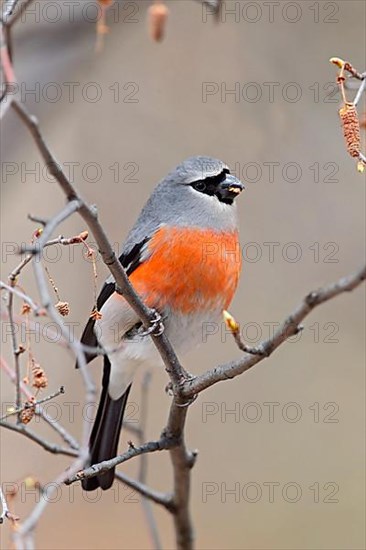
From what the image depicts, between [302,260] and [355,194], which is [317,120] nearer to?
[355,194]

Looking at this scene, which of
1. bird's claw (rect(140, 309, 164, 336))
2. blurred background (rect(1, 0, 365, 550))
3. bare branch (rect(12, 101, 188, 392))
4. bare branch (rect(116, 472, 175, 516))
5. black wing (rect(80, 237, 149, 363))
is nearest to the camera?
bare branch (rect(12, 101, 188, 392))

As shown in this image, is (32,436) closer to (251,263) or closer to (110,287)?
(110,287)

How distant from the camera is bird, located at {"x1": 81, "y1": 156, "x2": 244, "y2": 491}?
3410mm

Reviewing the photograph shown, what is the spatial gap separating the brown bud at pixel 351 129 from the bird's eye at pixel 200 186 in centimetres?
139

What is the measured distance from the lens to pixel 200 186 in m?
3.65

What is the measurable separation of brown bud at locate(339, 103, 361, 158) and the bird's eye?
139 cm

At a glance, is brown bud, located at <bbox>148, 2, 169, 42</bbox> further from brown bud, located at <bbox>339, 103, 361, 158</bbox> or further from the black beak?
the black beak

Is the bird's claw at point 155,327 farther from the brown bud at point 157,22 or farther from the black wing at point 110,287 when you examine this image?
the brown bud at point 157,22

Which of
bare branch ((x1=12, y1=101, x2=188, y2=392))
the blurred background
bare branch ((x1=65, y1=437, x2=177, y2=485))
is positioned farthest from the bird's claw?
the blurred background

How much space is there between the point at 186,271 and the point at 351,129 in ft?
4.23

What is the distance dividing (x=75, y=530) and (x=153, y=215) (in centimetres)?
245

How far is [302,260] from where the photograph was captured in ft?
17.8

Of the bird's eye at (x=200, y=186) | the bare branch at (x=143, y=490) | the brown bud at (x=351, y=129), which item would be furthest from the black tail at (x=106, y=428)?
the brown bud at (x=351, y=129)

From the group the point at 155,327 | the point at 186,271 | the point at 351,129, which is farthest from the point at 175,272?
the point at 351,129
